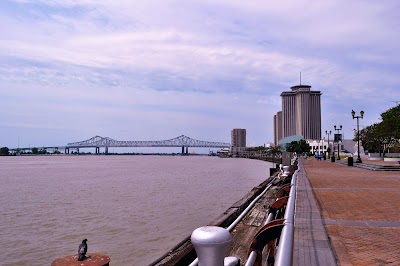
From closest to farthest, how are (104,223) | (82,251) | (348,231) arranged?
1. (82,251)
2. (348,231)
3. (104,223)

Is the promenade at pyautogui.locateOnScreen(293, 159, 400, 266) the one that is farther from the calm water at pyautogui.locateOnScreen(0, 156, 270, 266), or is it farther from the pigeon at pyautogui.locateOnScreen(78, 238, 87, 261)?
the calm water at pyautogui.locateOnScreen(0, 156, 270, 266)

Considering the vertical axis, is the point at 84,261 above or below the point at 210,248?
below

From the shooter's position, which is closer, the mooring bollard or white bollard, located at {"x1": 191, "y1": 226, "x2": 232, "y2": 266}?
white bollard, located at {"x1": 191, "y1": 226, "x2": 232, "y2": 266}

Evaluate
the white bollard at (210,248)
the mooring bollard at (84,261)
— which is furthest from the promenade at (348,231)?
the white bollard at (210,248)

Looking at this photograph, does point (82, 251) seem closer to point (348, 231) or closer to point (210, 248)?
point (210, 248)

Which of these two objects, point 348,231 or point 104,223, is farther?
point 104,223

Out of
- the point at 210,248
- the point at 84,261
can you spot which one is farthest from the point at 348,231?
the point at 210,248

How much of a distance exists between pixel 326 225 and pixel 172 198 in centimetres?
1634

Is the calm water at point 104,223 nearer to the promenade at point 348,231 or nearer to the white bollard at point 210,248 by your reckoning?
the promenade at point 348,231

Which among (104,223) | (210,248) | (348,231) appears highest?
(210,248)

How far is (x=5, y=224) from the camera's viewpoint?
53.2ft

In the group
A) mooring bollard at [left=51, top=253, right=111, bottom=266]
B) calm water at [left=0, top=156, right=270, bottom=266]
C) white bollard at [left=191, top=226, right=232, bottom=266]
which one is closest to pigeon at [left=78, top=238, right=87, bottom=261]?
mooring bollard at [left=51, top=253, right=111, bottom=266]

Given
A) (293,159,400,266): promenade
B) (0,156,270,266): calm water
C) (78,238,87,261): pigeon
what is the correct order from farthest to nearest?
1. (0,156,270,266): calm water
2. (293,159,400,266): promenade
3. (78,238,87,261): pigeon

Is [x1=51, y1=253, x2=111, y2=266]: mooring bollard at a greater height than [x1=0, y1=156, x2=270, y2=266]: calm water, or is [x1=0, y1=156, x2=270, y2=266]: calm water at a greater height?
[x1=51, y1=253, x2=111, y2=266]: mooring bollard
